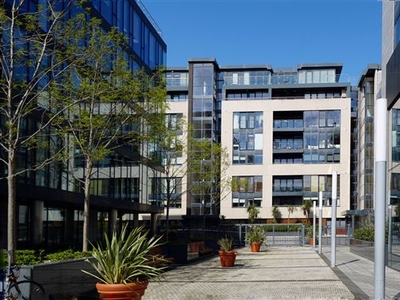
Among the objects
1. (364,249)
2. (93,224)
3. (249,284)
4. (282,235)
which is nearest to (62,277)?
(249,284)

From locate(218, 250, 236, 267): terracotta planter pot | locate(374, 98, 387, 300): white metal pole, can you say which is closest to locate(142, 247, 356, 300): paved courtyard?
locate(218, 250, 236, 267): terracotta planter pot

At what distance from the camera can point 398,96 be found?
2297 cm

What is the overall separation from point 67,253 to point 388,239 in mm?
14063

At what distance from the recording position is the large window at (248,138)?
262ft

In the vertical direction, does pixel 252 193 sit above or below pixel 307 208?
above

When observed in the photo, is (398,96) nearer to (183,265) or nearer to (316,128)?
(183,265)

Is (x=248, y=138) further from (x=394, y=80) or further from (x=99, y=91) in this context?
(x=99, y=91)

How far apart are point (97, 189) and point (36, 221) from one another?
6320 millimetres

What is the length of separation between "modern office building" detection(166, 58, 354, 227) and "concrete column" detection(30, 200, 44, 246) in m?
51.8

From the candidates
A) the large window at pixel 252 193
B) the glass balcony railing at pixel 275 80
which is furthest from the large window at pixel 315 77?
the large window at pixel 252 193

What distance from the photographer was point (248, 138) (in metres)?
80.1

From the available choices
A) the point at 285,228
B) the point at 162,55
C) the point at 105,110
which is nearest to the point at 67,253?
the point at 105,110

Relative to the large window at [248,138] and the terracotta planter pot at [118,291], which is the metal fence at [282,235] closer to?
the large window at [248,138]

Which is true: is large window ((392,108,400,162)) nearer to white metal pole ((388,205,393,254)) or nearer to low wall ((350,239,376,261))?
white metal pole ((388,205,393,254))
